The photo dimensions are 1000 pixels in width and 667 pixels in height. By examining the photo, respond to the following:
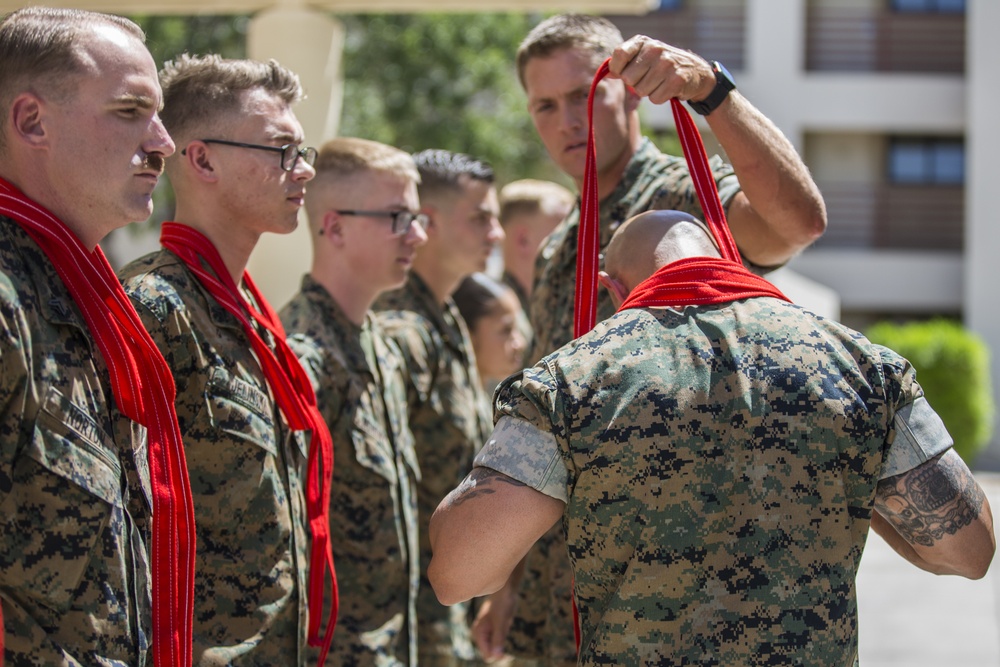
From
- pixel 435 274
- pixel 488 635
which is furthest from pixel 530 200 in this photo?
pixel 488 635

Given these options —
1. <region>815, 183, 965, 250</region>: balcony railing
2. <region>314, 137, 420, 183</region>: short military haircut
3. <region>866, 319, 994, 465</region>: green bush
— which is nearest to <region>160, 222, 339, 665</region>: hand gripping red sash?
<region>314, 137, 420, 183</region>: short military haircut

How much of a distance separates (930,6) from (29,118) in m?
21.6

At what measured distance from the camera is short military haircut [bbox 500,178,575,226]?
6316 millimetres

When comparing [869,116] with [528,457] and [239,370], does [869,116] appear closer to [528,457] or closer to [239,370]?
[239,370]

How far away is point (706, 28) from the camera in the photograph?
2069 cm

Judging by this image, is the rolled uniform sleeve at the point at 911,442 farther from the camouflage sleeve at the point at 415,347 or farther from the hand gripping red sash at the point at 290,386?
the camouflage sleeve at the point at 415,347

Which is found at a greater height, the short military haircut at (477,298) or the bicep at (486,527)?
the bicep at (486,527)

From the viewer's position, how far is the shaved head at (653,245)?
89.2 inches

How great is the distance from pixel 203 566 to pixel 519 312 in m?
3.18

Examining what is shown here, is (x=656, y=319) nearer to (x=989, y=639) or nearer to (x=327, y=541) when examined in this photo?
(x=327, y=541)

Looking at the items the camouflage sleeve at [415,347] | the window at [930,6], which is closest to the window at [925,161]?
the window at [930,6]

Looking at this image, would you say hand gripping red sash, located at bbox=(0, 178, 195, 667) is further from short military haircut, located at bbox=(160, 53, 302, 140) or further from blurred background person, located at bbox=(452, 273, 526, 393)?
blurred background person, located at bbox=(452, 273, 526, 393)

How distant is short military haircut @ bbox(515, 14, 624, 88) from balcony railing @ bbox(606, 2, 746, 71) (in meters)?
17.6

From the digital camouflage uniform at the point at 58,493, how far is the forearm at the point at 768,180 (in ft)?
4.85
